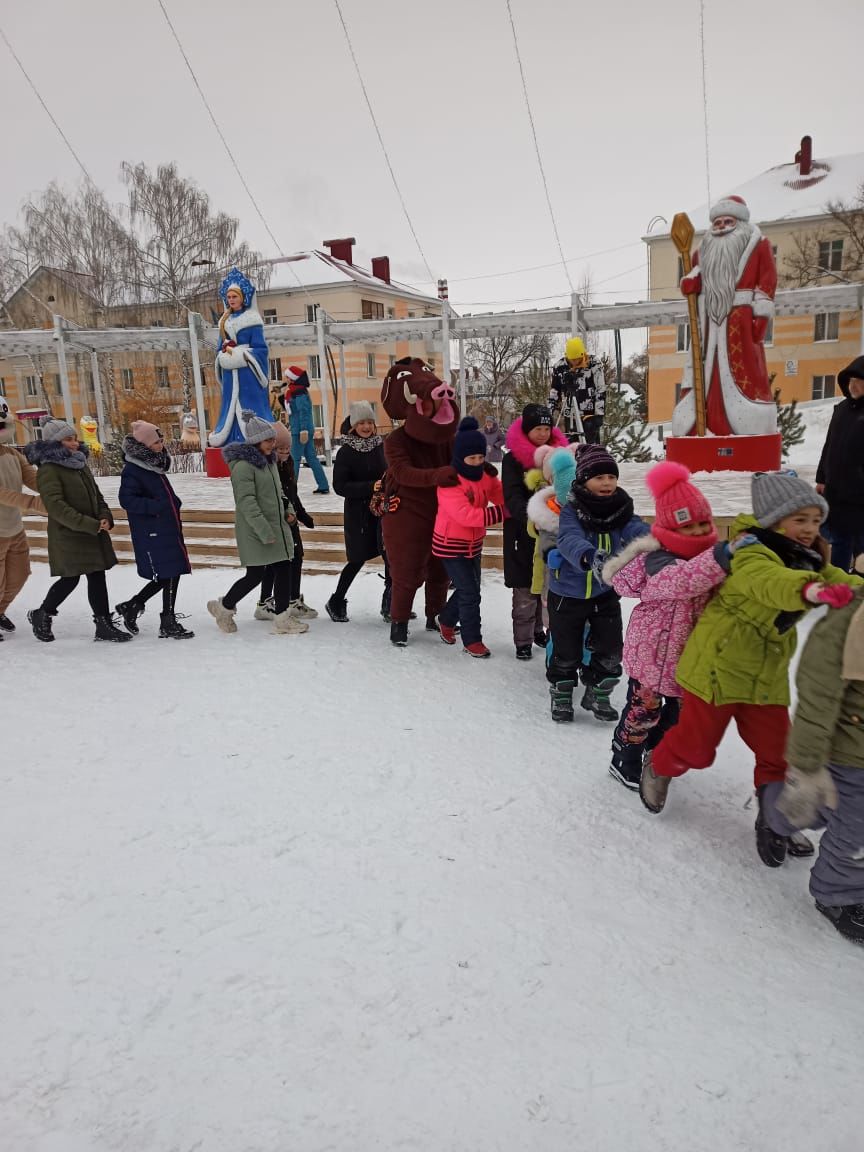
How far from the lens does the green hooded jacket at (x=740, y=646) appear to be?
2.65 meters

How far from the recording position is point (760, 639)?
2.75m

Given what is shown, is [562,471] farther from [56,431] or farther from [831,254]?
[831,254]

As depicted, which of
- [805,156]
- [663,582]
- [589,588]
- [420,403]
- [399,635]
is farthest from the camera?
[805,156]

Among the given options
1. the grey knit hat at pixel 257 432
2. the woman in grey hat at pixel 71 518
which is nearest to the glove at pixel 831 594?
the grey knit hat at pixel 257 432

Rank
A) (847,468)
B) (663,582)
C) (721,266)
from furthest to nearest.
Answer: (721,266)
(847,468)
(663,582)

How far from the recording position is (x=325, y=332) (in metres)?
15.6

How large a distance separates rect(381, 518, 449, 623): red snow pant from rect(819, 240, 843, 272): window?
28.8m

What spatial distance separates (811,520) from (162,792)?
9.61 ft

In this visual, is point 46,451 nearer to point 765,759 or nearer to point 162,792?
point 162,792

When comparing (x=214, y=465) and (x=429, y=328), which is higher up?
(x=429, y=328)

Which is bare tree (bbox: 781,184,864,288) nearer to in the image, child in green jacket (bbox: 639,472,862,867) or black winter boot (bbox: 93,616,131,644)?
black winter boot (bbox: 93,616,131,644)

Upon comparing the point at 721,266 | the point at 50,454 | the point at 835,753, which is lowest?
the point at 835,753

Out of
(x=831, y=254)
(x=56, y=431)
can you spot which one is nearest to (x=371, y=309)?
(x=831, y=254)

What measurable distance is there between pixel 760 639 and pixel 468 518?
8.22 feet
